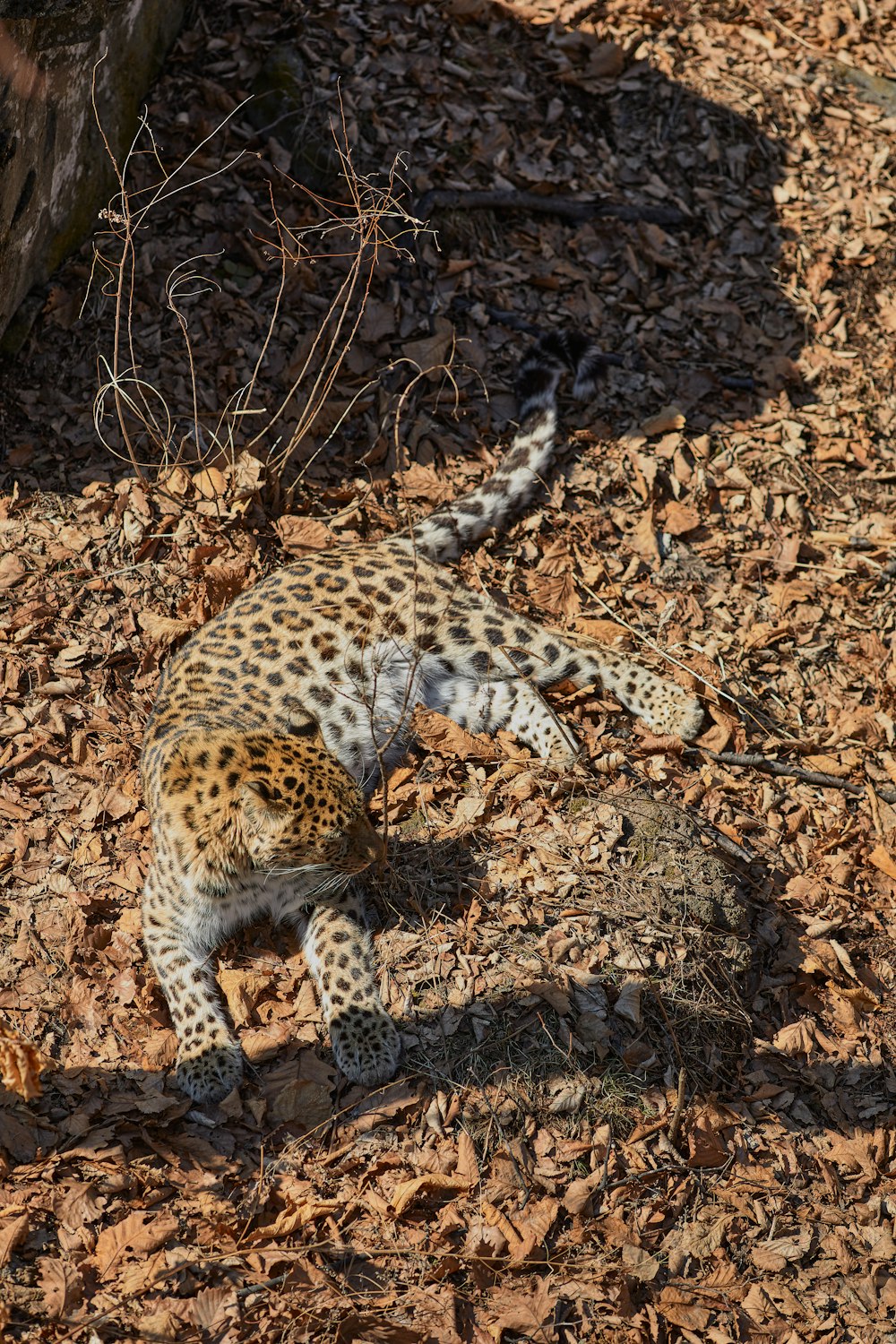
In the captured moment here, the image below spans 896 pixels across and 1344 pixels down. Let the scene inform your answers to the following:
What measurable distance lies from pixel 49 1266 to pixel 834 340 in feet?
29.3

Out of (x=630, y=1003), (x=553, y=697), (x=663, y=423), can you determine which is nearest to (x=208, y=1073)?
(x=630, y=1003)

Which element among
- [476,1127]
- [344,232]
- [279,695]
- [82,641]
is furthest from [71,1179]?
[344,232]

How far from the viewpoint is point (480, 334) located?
30.8 feet

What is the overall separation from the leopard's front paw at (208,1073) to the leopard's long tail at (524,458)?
3635mm

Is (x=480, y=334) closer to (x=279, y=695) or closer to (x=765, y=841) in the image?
(x=279, y=695)

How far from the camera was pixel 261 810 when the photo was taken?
5.71 m

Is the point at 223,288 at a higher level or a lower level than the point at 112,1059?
higher

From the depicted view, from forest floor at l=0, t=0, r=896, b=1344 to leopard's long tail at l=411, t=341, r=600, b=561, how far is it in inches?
11.5

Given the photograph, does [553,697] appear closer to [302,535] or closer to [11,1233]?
[302,535]

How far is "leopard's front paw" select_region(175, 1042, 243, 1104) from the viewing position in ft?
18.8

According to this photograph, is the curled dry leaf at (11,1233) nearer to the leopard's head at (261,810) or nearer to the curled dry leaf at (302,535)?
the leopard's head at (261,810)

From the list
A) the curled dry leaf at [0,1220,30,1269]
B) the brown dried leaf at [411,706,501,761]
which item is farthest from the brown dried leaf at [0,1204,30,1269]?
the brown dried leaf at [411,706,501,761]

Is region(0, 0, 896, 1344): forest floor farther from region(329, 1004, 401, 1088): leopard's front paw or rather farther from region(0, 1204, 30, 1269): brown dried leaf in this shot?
region(329, 1004, 401, 1088): leopard's front paw

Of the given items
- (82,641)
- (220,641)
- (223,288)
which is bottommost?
(82,641)
